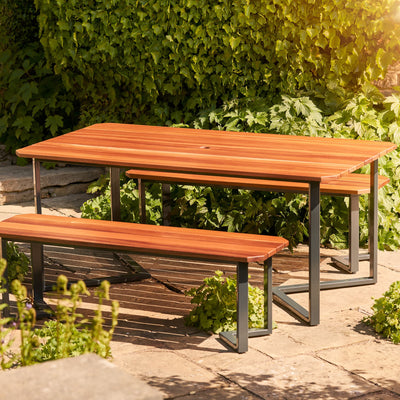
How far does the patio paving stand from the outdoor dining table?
0.23 metres

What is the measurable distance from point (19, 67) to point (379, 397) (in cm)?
609

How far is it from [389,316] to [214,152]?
1507 millimetres

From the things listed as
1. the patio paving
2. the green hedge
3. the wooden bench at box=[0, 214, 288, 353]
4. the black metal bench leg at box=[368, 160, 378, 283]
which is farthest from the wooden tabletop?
the green hedge

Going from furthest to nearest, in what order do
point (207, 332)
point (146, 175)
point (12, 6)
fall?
point (12, 6) < point (146, 175) < point (207, 332)

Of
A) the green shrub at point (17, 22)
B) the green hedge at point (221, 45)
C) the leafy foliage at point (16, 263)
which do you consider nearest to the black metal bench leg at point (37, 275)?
the leafy foliage at point (16, 263)

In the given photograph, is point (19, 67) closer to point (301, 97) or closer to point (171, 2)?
point (171, 2)

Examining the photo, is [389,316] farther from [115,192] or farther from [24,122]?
[24,122]

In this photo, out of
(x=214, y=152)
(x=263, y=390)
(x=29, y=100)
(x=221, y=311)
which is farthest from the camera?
(x=29, y=100)

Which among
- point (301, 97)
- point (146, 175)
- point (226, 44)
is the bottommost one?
point (146, 175)

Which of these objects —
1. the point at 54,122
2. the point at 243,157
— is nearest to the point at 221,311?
the point at 243,157

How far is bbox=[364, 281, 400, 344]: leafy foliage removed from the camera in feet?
15.2

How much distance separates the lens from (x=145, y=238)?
184 inches

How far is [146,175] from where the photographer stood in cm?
623

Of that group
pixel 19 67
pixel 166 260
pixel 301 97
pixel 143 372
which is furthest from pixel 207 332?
pixel 19 67
